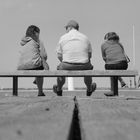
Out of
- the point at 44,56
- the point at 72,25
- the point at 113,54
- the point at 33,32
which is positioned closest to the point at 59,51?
the point at 44,56

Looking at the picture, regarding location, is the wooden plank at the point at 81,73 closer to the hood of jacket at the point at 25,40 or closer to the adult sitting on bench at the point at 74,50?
the adult sitting on bench at the point at 74,50

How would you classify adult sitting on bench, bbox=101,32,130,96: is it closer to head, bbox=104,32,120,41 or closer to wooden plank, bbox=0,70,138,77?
head, bbox=104,32,120,41

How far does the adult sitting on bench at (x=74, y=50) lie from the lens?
5219 mm

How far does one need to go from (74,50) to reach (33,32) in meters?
0.73

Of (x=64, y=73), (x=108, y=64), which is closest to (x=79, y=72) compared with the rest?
(x=64, y=73)

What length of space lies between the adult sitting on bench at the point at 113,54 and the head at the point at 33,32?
0.92 metres

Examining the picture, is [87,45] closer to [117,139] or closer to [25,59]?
[25,59]

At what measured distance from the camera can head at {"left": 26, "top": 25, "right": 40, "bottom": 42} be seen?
5.61 metres

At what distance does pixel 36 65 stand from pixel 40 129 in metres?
4.59

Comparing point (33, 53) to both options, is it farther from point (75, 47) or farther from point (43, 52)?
point (75, 47)

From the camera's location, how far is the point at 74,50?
17.2 ft

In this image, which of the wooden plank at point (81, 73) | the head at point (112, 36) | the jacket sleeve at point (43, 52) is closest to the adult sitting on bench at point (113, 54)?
the head at point (112, 36)

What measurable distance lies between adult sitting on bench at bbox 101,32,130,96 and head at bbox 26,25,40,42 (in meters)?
0.92

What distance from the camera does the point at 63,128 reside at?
903 mm
